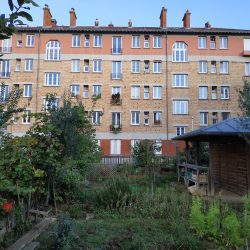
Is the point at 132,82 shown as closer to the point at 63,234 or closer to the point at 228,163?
the point at 228,163

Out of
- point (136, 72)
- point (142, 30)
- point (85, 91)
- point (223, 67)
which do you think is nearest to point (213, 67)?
point (223, 67)

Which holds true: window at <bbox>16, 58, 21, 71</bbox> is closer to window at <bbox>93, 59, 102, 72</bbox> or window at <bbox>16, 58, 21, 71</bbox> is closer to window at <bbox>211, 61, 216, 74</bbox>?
window at <bbox>93, 59, 102, 72</bbox>

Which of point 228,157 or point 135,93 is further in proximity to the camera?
point 135,93

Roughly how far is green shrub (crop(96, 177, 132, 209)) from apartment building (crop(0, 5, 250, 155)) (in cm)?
2579

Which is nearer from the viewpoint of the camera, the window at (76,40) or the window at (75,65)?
the window at (75,65)

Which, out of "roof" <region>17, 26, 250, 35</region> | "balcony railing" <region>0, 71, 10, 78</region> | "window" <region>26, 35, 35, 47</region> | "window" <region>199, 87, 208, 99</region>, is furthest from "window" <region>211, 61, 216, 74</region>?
"balcony railing" <region>0, 71, 10, 78</region>

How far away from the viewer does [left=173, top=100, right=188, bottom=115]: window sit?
117 feet

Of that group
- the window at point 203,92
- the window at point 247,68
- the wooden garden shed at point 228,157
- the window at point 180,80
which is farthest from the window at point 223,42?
the wooden garden shed at point 228,157

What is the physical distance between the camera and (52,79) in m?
35.9

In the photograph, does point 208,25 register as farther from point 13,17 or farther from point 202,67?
point 13,17

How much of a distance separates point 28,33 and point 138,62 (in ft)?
43.6

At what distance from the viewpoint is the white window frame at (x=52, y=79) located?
117ft

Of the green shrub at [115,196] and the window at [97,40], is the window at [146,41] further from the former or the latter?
the green shrub at [115,196]

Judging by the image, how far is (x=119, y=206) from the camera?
8594mm
